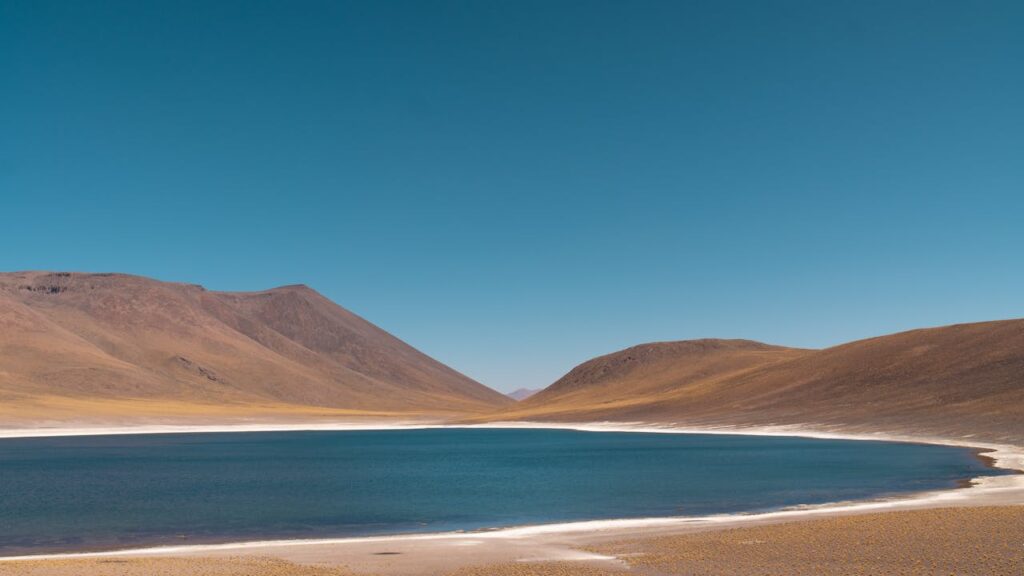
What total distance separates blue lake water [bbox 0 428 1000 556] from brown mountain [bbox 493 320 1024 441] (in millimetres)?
12695

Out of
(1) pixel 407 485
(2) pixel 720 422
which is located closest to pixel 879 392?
(2) pixel 720 422

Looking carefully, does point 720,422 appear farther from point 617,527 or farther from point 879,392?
point 617,527

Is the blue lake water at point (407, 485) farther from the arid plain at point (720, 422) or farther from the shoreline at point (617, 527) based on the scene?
the arid plain at point (720, 422)

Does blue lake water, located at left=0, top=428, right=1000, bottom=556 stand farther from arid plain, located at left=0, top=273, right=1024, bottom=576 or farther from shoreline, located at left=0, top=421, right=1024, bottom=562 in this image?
arid plain, located at left=0, top=273, right=1024, bottom=576

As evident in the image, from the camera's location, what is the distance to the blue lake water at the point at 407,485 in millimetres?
33562

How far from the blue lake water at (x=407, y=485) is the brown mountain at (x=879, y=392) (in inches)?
500

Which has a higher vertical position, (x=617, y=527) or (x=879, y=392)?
(x=879, y=392)

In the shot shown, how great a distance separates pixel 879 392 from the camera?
10206 cm

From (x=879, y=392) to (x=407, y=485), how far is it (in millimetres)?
73287

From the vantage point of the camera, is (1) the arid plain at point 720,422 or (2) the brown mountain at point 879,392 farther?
(2) the brown mountain at point 879,392

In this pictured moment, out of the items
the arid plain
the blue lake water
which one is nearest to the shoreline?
the arid plain

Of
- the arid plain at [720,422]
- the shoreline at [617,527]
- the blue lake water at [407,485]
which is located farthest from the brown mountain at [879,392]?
the shoreline at [617,527]

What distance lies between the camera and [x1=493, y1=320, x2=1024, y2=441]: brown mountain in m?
83.1

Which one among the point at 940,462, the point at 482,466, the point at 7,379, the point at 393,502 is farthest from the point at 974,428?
the point at 7,379
